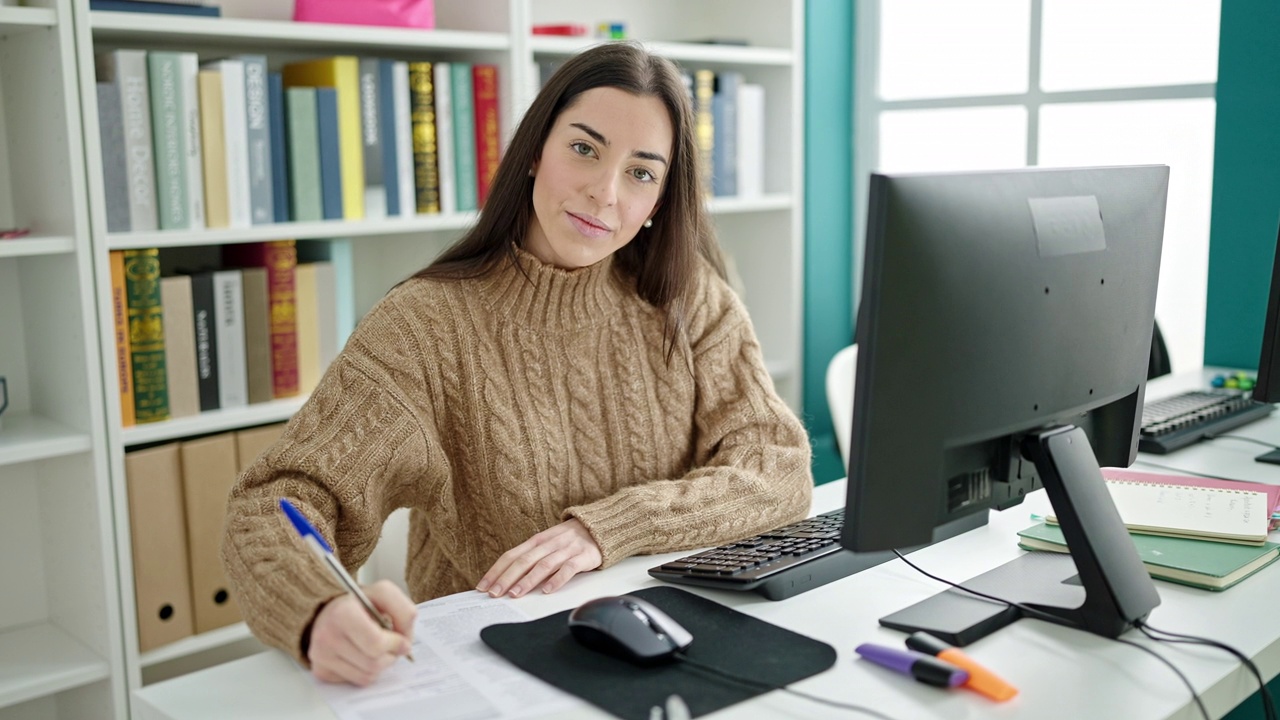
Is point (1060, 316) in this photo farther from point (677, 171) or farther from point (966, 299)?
point (677, 171)

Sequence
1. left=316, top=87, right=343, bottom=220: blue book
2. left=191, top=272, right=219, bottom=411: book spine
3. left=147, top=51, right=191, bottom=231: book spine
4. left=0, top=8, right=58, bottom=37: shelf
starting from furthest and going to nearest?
left=316, top=87, right=343, bottom=220: blue book < left=191, top=272, right=219, bottom=411: book spine < left=147, top=51, right=191, bottom=231: book spine < left=0, top=8, right=58, bottom=37: shelf

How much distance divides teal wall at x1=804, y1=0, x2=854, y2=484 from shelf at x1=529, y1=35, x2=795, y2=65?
14cm

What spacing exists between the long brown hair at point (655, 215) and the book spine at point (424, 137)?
2.50 feet

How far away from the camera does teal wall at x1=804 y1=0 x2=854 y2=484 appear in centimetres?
300

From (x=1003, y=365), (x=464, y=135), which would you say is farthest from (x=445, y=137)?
(x=1003, y=365)

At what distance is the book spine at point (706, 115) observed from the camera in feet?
8.98

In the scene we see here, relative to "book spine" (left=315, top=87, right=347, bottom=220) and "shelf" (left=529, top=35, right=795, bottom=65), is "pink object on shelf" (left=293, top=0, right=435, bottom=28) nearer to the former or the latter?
"book spine" (left=315, top=87, right=347, bottom=220)

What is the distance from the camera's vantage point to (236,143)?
2059mm

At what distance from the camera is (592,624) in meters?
1.04

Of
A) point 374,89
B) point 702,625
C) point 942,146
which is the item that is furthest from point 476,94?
point 702,625

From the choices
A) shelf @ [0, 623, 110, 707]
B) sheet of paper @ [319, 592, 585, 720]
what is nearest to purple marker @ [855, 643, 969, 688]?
sheet of paper @ [319, 592, 585, 720]

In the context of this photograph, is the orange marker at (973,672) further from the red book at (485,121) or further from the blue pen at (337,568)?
the red book at (485,121)

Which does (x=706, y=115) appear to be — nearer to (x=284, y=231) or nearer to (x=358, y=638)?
(x=284, y=231)

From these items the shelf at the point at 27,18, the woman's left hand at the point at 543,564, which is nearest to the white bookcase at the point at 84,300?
the shelf at the point at 27,18
